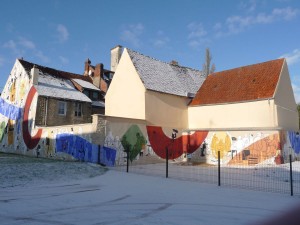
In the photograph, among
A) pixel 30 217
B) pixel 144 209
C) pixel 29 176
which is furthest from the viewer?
pixel 29 176

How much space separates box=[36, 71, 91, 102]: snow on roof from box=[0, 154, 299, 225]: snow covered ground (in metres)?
16.8

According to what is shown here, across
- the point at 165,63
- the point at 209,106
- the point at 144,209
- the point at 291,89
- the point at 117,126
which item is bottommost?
the point at 144,209

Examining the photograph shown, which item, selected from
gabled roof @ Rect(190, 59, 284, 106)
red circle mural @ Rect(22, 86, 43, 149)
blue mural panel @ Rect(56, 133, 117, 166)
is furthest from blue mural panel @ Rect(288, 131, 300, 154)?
red circle mural @ Rect(22, 86, 43, 149)

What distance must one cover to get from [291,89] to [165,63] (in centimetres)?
1311

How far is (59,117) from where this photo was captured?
2875 cm

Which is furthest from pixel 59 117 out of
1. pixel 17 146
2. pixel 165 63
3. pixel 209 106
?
pixel 209 106

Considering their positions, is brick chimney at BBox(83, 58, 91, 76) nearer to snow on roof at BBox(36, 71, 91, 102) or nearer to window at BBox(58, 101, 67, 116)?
snow on roof at BBox(36, 71, 91, 102)

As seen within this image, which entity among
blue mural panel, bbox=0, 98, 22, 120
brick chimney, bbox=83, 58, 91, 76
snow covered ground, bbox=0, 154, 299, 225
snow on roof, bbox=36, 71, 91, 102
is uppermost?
brick chimney, bbox=83, 58, 91, 76

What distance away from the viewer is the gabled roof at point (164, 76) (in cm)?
2566

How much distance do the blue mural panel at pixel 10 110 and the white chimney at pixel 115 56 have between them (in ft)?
53.4

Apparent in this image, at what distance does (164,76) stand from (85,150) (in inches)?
480

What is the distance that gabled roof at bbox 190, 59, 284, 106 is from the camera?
2430 centimetres

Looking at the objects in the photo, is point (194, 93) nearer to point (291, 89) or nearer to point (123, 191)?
point (291, 89)

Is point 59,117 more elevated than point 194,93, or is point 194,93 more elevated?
point 194,93
